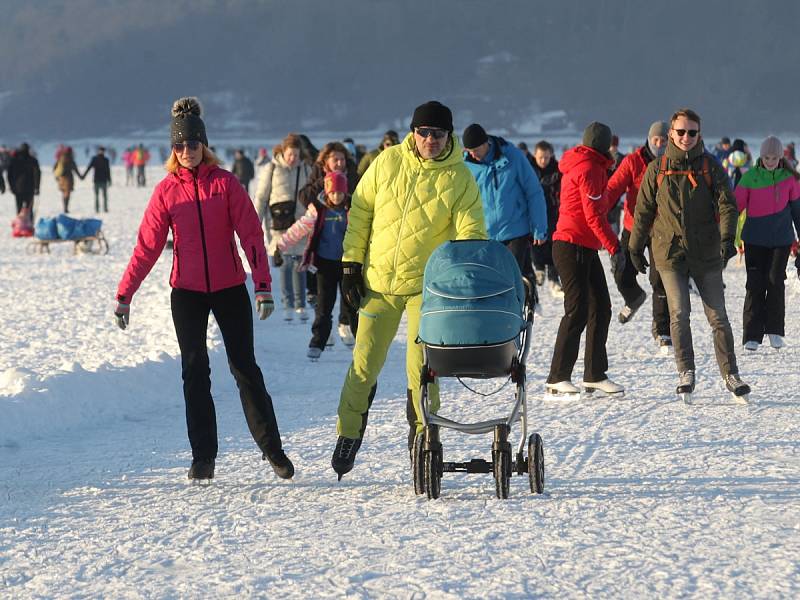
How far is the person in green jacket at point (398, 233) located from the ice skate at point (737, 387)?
241cm

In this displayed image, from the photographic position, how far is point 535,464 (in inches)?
188

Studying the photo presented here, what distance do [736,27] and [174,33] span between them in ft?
256

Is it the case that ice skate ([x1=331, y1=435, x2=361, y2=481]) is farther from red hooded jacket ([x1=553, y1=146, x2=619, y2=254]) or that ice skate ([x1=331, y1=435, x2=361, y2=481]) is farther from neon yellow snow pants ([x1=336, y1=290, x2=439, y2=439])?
red hooded jacket ([x1=553, y1=146, x2=619, y2=254])

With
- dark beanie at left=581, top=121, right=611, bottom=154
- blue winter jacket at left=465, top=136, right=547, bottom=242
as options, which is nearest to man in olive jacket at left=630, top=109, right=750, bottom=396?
dark beanie at left=581, top=121, right=611, bottom=154

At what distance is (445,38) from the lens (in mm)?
180500

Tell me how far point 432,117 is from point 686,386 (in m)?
2.65

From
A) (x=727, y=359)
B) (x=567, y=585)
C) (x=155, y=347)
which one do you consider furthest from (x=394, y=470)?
(x=155, y=347)

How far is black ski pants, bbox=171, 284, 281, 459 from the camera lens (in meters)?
5.05

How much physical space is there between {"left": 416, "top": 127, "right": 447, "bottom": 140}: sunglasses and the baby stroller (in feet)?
1.45

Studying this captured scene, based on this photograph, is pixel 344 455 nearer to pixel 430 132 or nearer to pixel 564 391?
pixel 430 132

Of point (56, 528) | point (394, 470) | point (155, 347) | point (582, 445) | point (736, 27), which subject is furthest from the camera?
point (736, 27)

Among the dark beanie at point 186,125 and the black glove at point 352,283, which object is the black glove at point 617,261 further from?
the dark beanie at point 186,125

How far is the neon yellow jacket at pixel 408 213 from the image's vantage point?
4977 millimetres

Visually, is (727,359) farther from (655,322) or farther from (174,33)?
(174,33)
